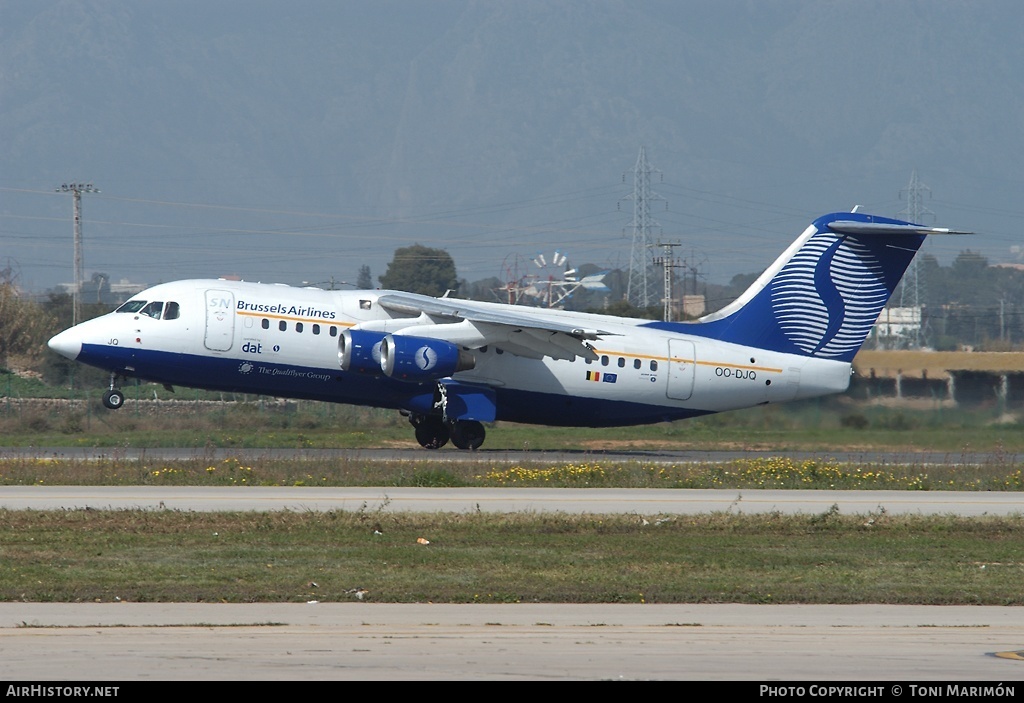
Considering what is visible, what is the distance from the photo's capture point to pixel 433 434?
31328mm

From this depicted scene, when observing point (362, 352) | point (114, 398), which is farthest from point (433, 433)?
point (114, 398)

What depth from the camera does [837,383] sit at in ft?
106

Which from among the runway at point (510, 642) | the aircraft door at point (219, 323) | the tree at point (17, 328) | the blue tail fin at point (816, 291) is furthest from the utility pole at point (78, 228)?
the runway at point (510, 642)

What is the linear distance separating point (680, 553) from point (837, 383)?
17.9m

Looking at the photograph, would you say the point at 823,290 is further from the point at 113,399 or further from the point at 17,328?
the point at 17,328

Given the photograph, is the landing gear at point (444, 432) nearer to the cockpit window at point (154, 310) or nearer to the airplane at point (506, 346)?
the airplane at point (506, 346)

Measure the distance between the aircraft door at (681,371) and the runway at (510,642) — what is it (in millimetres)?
18584

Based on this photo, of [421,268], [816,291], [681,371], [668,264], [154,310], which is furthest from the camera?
[421,268]

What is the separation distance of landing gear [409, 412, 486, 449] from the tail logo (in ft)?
26.2

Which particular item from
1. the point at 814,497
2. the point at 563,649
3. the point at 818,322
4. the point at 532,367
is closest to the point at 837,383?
the point at 818,322

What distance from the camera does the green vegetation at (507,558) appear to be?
1282 cm

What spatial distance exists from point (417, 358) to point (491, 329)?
207 cm

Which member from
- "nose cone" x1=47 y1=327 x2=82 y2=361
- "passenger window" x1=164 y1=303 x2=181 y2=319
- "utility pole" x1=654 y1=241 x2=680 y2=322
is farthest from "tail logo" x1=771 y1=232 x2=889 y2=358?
"utility pole" x1=654 y1=241 x2=680 y2=322

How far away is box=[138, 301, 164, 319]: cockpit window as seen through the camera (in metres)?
29.1
